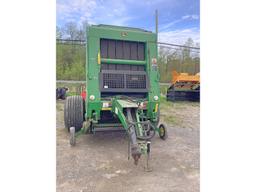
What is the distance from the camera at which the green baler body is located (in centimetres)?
191

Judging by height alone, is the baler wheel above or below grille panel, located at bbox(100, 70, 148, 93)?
below

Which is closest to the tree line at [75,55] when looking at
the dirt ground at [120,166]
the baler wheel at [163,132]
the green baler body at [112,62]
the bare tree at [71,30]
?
the bare tree at [71,30]

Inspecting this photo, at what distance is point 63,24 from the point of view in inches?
36.3

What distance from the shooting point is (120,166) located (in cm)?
149

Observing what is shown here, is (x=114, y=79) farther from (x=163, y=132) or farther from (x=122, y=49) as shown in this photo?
(x=163, y=132)

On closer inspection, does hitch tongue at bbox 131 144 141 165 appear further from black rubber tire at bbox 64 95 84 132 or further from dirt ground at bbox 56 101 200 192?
black rubber tire at bbox 64 95 84 132

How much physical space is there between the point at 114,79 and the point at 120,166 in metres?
0.83

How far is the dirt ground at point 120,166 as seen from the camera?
122 centimetres

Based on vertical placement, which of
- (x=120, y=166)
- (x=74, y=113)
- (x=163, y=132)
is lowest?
(x=120, y=166)

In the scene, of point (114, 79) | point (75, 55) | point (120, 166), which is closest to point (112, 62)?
point (114, 79)

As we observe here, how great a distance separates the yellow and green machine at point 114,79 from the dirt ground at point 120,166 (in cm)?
16

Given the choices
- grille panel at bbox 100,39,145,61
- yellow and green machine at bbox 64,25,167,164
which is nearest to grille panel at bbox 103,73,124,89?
yellow and green machine at bbox 64,25,167,164
